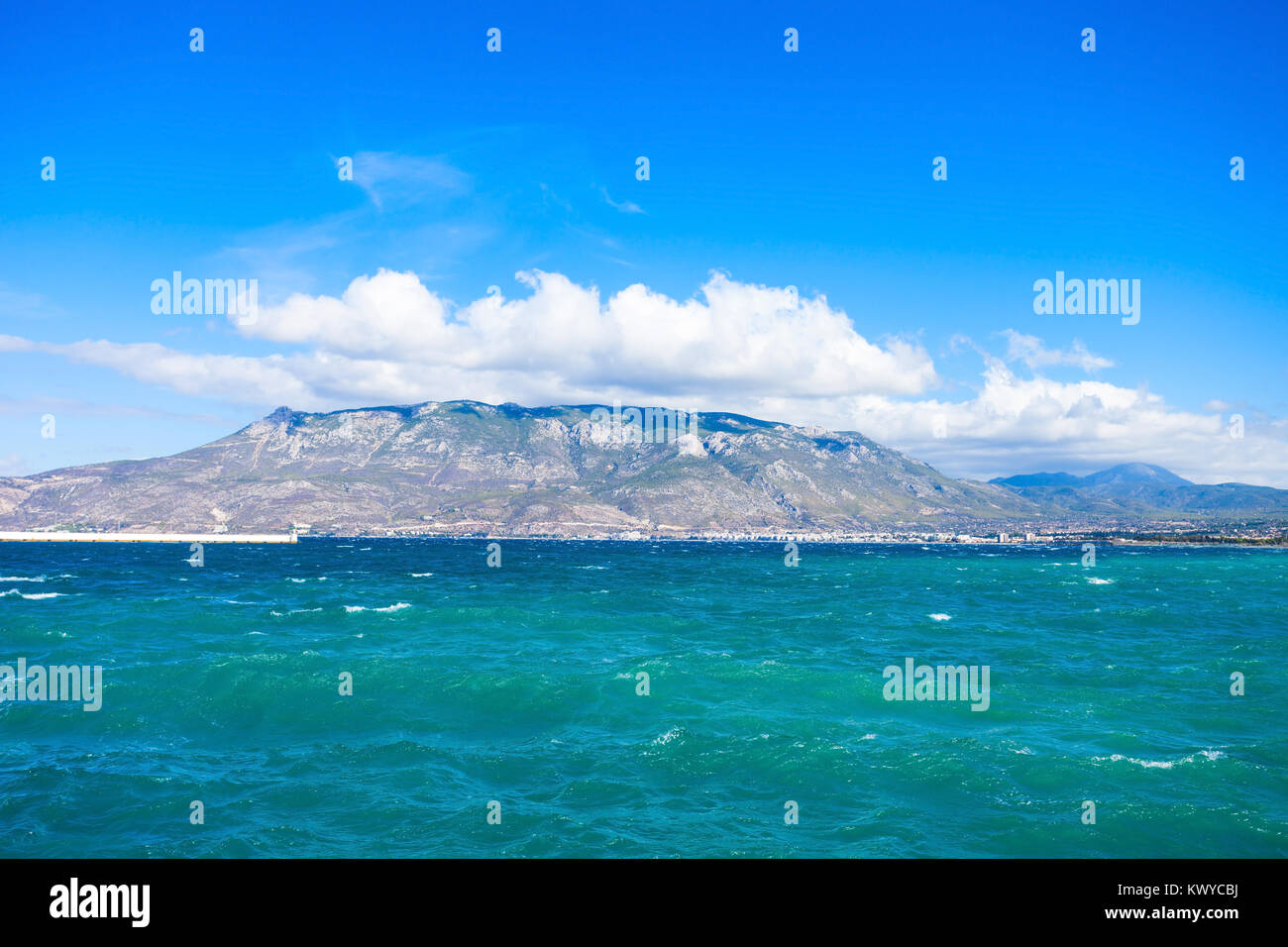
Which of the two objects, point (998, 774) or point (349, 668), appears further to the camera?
point (349, 668)

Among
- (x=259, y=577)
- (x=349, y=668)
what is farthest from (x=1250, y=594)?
(x=259, y=577)
